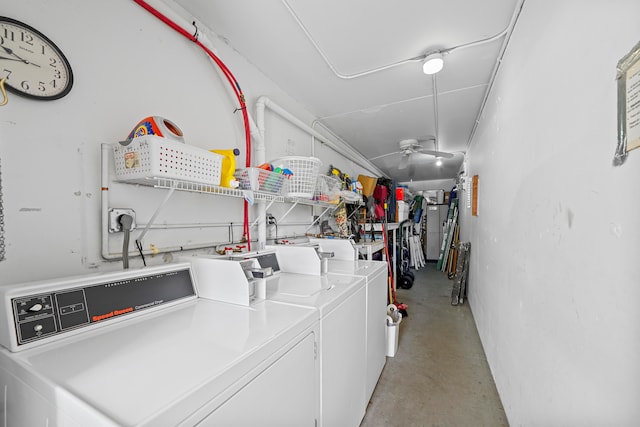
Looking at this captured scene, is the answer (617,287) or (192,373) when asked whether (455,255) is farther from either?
(192,373)

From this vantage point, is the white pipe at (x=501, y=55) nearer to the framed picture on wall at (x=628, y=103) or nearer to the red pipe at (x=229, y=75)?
the framed picture on wall at (x=628, y=103)

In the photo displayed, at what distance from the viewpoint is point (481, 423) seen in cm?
168

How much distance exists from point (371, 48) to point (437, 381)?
107 inches

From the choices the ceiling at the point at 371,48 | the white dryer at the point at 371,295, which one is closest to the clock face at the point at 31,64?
the ceiling at the point at 371,48

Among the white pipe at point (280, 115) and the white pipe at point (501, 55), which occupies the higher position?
the white pipe at point (501, 55)

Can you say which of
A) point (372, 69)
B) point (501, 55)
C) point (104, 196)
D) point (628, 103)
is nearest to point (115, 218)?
point (104, 196)

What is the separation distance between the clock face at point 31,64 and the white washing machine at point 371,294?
1.57 m

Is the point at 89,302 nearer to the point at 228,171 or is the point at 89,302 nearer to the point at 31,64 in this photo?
the point at 228,171

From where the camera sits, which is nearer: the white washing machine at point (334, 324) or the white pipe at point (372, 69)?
the white washing machine at point (334, 324)

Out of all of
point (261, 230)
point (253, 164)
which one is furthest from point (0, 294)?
point (253, 164)

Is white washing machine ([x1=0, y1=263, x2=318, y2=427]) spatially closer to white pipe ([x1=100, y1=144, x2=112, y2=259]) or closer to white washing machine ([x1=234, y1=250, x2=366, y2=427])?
white washing machine ([x1=234, y1=250, x2=366, y2=427])

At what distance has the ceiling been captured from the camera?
5.01 ft

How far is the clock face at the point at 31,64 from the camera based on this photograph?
861 mm

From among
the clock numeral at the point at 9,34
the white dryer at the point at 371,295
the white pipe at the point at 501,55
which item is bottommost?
the white dryer at the point at 371,295
